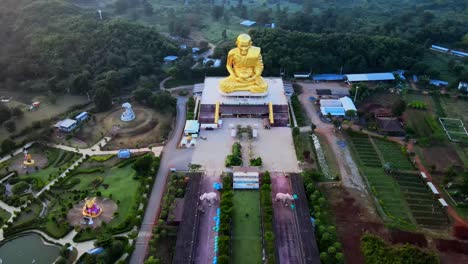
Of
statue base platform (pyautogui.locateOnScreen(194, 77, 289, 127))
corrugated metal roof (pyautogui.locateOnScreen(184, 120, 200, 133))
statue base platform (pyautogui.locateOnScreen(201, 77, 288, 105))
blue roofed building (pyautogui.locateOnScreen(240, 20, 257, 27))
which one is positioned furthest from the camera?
blue roofed building (pyautogui.locateOnScreen(240, 20, 257, 27))

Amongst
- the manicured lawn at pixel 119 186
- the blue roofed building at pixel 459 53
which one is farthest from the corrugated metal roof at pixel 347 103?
the blue roofed building at pixel 459 53

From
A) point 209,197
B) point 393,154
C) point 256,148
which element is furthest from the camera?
A: point 393,154

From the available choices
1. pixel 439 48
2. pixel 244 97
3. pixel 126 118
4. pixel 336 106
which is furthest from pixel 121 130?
pixel 439 48

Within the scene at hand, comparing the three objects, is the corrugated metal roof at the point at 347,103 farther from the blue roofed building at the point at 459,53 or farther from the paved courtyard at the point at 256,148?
the blue roofed building at the point at 459,53

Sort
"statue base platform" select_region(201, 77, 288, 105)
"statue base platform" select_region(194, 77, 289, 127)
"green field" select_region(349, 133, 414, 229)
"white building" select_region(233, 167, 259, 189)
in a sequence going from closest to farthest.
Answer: "green field" select_region(349, 133, 414, 229), "white building" select_region(233, 167, 259, 189), "statue base platform" select_region(194, 77, 289, 127), "statue base platform" select_region(201, 77, 288, 105)

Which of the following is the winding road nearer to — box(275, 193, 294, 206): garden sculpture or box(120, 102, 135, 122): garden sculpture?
box(120, 102, 135, 122): garden sculpture

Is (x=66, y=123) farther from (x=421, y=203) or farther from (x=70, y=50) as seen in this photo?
(x=421, y=203)

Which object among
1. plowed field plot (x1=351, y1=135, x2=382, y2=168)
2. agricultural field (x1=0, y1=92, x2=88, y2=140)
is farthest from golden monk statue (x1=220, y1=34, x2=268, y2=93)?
agricultural field (x1=0, y1=92, x2=88, y2=140)
